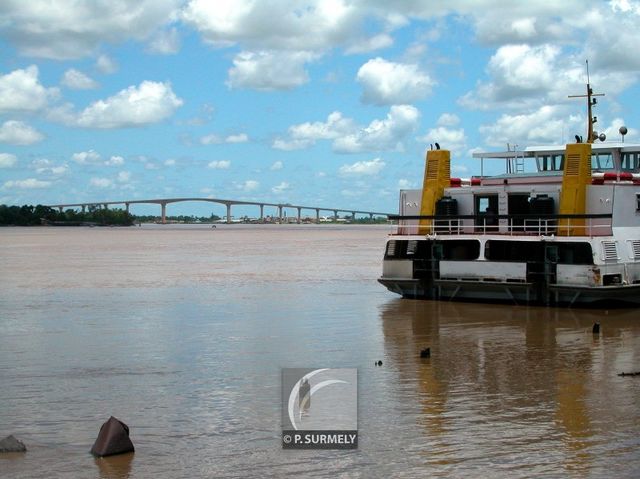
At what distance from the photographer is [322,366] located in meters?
17.6

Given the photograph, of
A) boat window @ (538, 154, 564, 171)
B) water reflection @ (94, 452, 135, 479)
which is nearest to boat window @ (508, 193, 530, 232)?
boat window @ (538, 154, 564, 171)

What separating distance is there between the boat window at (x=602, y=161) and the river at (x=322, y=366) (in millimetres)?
6086

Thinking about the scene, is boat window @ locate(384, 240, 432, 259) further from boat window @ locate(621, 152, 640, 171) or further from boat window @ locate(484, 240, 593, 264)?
boat window @ locate(621, 152, 640, 171)

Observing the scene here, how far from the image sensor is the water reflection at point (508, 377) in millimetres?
11727

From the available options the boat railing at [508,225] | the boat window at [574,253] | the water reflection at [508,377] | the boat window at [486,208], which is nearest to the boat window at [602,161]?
the boat window at [486,208]

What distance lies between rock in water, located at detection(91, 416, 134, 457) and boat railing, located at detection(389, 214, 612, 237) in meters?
16.8

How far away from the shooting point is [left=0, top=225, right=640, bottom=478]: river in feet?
36.8

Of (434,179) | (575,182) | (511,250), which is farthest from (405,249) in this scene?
(575,182)

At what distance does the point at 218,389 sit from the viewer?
607 inches

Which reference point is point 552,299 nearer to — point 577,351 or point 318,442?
point 577,351

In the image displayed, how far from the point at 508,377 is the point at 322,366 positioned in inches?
137

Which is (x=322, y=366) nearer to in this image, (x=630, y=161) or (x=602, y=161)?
(x=602, y=161)

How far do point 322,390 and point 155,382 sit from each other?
11.7 feet

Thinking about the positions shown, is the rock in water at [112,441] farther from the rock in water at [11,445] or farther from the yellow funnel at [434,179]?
the yellow funnel at [434,179]
